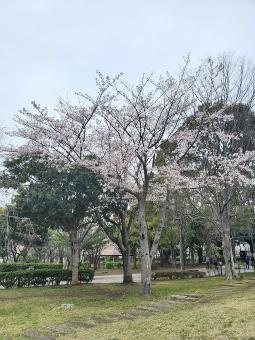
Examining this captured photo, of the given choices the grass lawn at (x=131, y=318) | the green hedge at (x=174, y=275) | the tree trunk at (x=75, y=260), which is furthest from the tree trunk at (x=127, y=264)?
the grass lawn at (x=131, y=318)

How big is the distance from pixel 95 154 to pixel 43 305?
21.5 feet

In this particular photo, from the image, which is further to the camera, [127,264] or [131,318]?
[127,264]

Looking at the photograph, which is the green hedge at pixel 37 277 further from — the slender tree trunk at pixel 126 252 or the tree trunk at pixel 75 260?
the slender tree trunk at pixel 126 252

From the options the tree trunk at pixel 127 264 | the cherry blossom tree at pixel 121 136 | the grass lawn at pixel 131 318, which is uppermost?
the cherry blossom tree at pixel 121 136

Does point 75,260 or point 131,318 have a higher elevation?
point 75,260

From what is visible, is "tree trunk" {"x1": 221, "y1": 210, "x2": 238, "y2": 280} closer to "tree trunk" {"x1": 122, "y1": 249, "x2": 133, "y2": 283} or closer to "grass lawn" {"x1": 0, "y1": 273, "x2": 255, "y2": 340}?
"tree trunk" {"x1": 122, "y1": 249, "x2": 133, "y2": 283}

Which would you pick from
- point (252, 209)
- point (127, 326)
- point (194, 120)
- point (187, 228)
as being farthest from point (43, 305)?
point (187, 228)

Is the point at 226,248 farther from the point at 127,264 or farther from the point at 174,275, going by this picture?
the point at 174,275

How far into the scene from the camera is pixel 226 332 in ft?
19.6

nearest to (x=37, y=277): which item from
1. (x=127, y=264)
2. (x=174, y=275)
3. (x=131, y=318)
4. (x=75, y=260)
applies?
(x=75, y=260)

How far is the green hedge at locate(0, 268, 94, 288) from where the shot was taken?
61.3 ft

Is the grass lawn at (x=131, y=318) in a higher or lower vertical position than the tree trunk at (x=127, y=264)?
lower

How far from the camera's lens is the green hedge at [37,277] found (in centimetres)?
1869

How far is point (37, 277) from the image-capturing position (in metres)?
19.4
